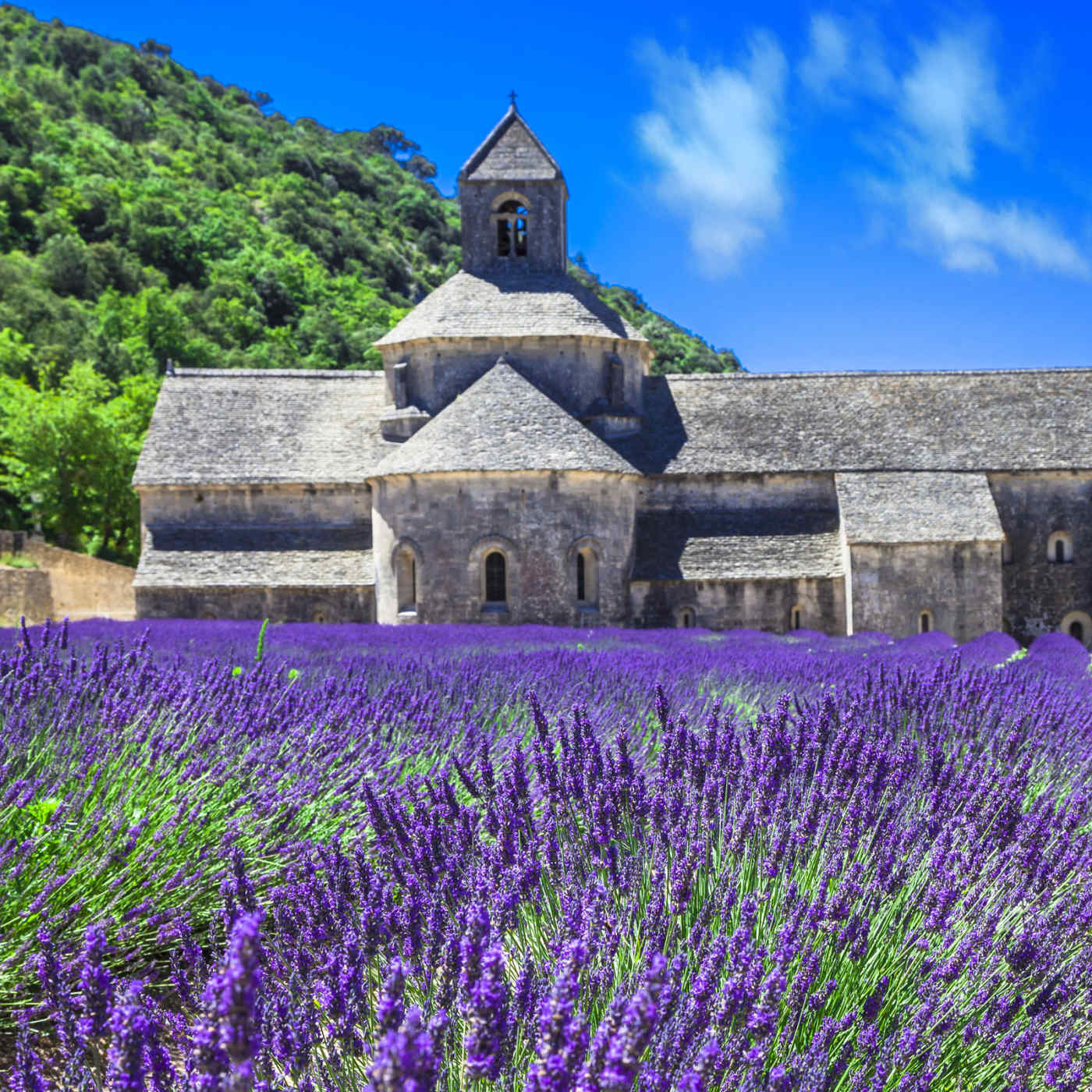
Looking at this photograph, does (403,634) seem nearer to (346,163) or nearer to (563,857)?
(563,857)

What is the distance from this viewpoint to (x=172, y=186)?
3917 inches

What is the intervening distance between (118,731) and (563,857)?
10.1ft

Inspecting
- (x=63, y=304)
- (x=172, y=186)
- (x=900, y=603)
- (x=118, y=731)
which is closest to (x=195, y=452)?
(x=900, y=603)

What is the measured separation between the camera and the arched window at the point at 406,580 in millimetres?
29969

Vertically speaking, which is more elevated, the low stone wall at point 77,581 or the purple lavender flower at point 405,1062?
the low stone wall at point 77,581

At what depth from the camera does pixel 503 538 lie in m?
29.3

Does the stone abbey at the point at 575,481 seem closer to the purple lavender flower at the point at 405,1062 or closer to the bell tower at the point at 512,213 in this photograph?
the bell tower at the point at 512,213

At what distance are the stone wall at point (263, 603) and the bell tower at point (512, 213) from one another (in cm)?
1046

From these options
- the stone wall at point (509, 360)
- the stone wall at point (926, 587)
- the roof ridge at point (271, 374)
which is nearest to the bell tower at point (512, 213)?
the stone wall at point (509, 360)

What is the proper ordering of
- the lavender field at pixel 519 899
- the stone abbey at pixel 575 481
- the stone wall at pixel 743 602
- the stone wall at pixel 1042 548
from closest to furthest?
the lavender field at pixel 519 899 → the stone abbey at pixel 575 481 → the stone wall at pixel 743 602 → the stone wall at pixel 1042 548

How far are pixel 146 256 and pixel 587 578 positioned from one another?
64.3 metres

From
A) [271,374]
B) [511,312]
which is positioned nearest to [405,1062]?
[511,312]

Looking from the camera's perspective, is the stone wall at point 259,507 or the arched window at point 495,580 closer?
the arched window at point 495,580

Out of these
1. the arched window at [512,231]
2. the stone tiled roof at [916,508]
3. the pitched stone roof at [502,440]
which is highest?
the arched window at [512,231]
